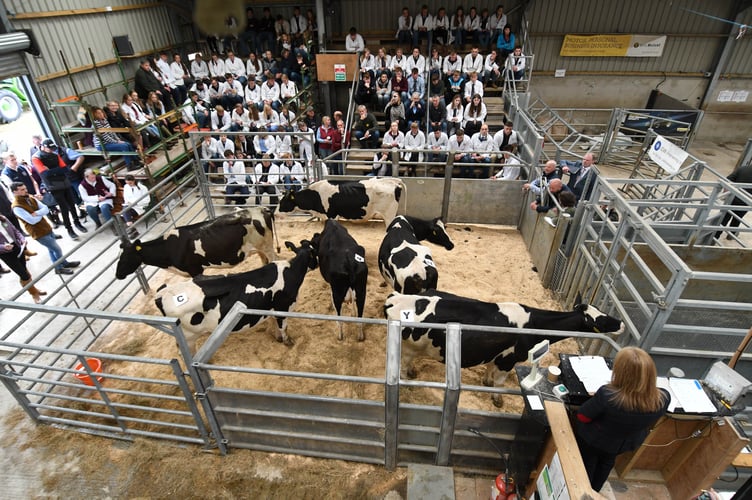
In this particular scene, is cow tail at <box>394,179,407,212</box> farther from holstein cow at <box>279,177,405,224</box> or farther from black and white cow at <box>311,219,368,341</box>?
black and white cow at <box>311,219,368,341</box>

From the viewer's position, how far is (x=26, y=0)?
9328 millimetres

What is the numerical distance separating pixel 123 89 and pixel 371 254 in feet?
33.9

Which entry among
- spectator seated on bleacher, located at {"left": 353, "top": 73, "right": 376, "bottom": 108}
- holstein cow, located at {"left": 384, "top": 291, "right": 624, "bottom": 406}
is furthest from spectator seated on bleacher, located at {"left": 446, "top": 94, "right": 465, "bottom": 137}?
holstein cow, located at {"left": 384, "top": 291, "right": 624, "bottom": 406}

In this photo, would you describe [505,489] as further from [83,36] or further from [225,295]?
[83,36]

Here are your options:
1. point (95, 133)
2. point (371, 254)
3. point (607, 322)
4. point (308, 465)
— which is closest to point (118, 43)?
point (95, 133)

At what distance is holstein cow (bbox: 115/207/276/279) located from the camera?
5750 millimetres

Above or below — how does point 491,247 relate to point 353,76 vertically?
below

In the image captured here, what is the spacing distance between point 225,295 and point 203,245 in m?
1.61

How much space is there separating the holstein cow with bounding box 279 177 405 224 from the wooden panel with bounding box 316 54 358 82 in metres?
6.02

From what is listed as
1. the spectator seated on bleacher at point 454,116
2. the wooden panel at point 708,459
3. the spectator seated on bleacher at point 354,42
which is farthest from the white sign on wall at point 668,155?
the spectator seated on bleacher at point 354,42

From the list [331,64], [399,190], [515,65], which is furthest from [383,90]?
[399,190]

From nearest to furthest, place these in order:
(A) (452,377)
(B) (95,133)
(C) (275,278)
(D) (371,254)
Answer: (A) (452,377)
(C) (275,278)
(D) (371,254)
(B) (95,133)

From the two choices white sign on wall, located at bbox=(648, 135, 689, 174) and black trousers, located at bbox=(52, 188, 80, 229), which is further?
black trousers, located at bbox=(52, 188, 80, 229)

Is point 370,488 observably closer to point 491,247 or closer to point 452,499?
point 452,499
